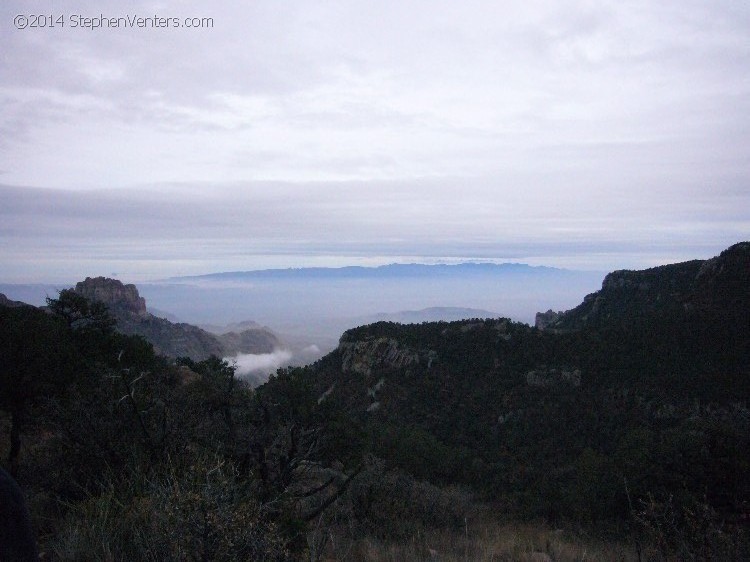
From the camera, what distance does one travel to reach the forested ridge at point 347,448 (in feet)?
14.0

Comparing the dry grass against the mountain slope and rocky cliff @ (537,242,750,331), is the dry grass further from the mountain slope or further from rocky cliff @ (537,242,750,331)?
rocky cliff @ (537,242,750,331)

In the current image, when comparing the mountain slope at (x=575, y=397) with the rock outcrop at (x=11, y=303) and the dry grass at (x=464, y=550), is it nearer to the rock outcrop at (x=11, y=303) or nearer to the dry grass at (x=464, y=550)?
the dry grass at (x=464, y=550)

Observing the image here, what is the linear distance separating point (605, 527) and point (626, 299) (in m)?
49.6

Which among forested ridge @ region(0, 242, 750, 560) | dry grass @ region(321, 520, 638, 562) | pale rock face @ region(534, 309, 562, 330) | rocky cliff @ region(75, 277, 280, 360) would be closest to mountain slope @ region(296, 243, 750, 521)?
forested ridge @ region(0, 242, 750, 560)

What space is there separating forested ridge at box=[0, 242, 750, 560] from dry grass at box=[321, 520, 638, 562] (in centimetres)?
21

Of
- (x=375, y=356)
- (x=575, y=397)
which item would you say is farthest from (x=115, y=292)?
(x=575, y=397)

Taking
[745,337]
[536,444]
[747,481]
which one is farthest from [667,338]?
[747,481]

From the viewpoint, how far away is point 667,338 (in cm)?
3400

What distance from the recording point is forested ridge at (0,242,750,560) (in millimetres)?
4258

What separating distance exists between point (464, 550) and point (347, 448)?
5474 mm

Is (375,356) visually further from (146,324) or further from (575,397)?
(146,324)

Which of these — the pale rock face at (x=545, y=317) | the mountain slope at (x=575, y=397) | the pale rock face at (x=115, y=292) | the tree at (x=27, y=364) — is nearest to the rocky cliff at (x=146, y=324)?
the pale rock face at (x=115, y=292)

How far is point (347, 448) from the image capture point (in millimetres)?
10836

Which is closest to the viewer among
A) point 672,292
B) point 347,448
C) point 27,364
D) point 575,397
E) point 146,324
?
point 347,448
